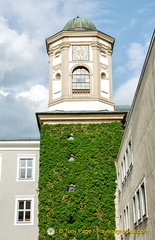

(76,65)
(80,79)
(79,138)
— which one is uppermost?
(76,65)

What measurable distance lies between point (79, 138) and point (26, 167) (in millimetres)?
5418

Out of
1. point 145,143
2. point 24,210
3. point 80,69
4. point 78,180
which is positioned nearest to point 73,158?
point 78,180

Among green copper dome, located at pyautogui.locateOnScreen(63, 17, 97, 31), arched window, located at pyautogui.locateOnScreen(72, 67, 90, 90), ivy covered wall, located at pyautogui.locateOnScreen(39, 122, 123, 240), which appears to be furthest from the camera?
green copper dome, located at pyautogui.locateOnScreen(63, 17, 97, 31)

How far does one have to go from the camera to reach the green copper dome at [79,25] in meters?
33.6

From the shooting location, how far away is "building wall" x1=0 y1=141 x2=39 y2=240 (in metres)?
27.9

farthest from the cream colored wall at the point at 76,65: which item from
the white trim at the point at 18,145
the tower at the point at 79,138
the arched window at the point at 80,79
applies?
the white trim at the point at 18,145

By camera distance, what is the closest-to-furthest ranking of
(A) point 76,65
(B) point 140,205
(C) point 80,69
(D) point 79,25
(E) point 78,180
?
1. (B) point 140,205
2. (E) point 78,180
3. (A) point 76,65
4. (C) point 80,69
5. (D) point 79,25

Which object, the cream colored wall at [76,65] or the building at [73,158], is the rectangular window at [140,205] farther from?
the cream colored wall at [76,65]

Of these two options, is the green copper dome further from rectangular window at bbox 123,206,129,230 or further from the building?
rectangular window at bbox 123,206,129,230

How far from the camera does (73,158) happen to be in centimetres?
2747

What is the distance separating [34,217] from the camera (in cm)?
2827

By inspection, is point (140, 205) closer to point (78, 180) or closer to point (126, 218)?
point (126, 218)

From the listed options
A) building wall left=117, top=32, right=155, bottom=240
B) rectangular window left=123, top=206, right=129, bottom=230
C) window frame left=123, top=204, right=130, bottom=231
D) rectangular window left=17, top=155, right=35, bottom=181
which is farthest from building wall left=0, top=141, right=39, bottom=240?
building wall left=117, top=32, right=155, bottom=240

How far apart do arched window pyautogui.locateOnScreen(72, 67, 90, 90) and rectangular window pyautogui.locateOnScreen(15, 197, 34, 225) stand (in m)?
9.89
